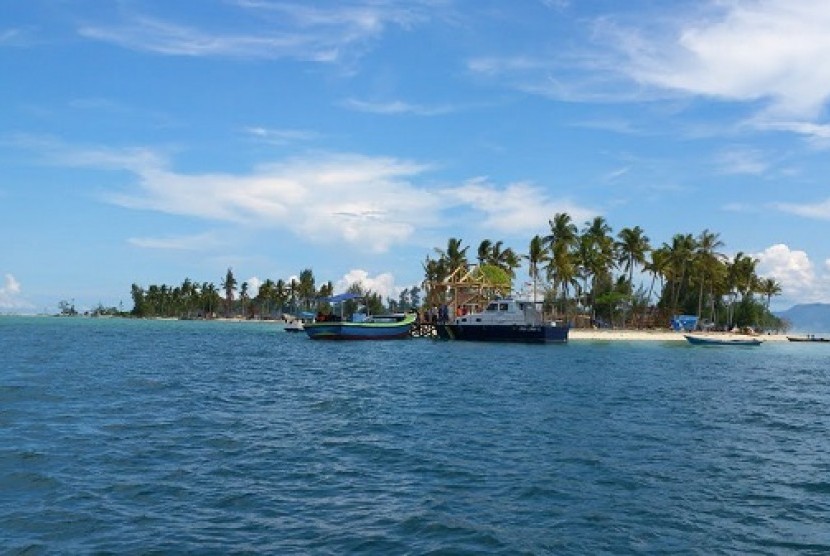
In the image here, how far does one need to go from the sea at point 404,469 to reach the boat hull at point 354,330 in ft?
140

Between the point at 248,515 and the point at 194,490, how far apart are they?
203 centimetres

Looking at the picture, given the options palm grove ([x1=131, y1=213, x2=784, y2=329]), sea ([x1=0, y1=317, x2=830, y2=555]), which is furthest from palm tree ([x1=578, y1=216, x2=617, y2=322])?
sea ([x1=0, y1=317, x2=830, y2=555])

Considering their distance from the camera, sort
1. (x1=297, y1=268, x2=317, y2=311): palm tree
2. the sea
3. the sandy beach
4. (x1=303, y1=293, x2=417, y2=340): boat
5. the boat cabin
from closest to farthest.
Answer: the sea
the boat cabin
(x1=303, y1=293, x2=417, y2=340): boat
the sandy beach
(x1=297, y1=268, x2=317, y2=311): palm tree

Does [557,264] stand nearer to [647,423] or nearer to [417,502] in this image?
[647,423]

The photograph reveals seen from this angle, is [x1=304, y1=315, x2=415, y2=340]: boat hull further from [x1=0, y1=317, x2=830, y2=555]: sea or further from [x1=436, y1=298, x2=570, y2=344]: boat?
[x1=0, y1=317, x2=830, y2=555]: sea

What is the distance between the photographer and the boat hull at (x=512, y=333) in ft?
245

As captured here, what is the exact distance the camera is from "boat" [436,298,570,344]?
7475 centimetres

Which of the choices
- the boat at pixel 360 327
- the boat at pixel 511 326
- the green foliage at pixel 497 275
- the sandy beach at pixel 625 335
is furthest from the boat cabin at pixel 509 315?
the green foliage at pixel 497 275

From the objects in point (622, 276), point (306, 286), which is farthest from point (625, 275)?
point (306, 286)

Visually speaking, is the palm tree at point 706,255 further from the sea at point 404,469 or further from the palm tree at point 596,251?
the sea at point 404,469

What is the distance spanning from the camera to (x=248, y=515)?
39.7 ft

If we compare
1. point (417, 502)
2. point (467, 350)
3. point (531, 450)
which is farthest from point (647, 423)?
point (467, 350)

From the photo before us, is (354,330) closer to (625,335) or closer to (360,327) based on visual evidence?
(360,327)

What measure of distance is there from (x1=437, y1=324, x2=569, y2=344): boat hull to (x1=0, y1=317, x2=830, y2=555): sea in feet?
135
